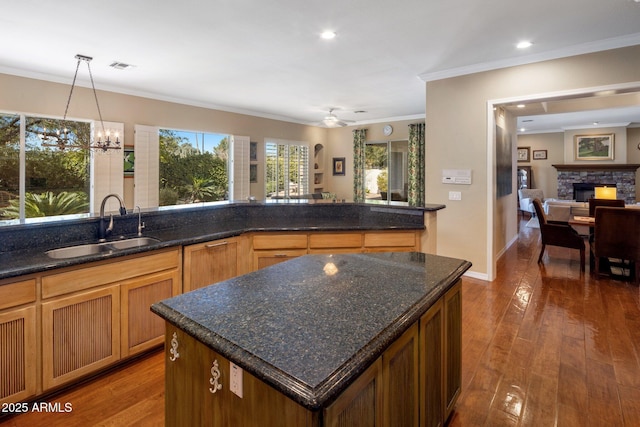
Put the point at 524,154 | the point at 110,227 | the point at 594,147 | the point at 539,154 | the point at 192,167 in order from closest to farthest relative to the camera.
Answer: the point at 110,227, the point at 192,167, the point at 594,147, the point at 539,154, the point at 524,154

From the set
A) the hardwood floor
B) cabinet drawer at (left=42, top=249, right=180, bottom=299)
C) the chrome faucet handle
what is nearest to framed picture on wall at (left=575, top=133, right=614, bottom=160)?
the hardwood floor

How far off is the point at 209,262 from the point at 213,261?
0.13 feet

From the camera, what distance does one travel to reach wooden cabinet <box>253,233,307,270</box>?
3107mm

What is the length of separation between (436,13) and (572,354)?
9.66ft

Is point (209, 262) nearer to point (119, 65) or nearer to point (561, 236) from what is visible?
point (119, 65)

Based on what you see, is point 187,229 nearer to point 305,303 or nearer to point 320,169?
point 305,303

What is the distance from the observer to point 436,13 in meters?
2.90

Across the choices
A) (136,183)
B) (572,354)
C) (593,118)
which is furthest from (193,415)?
(593,118)

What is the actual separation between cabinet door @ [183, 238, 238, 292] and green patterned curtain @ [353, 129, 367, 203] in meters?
5.99

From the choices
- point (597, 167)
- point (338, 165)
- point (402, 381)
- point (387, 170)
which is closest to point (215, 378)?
point (402, 381)

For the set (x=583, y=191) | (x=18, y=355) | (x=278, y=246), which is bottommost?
(x=18, y=355)

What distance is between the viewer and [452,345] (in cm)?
175

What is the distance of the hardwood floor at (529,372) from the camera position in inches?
74.5

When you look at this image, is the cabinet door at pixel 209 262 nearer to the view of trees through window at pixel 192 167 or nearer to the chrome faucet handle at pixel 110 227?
the chrome faucet handle at pixel 110 227
